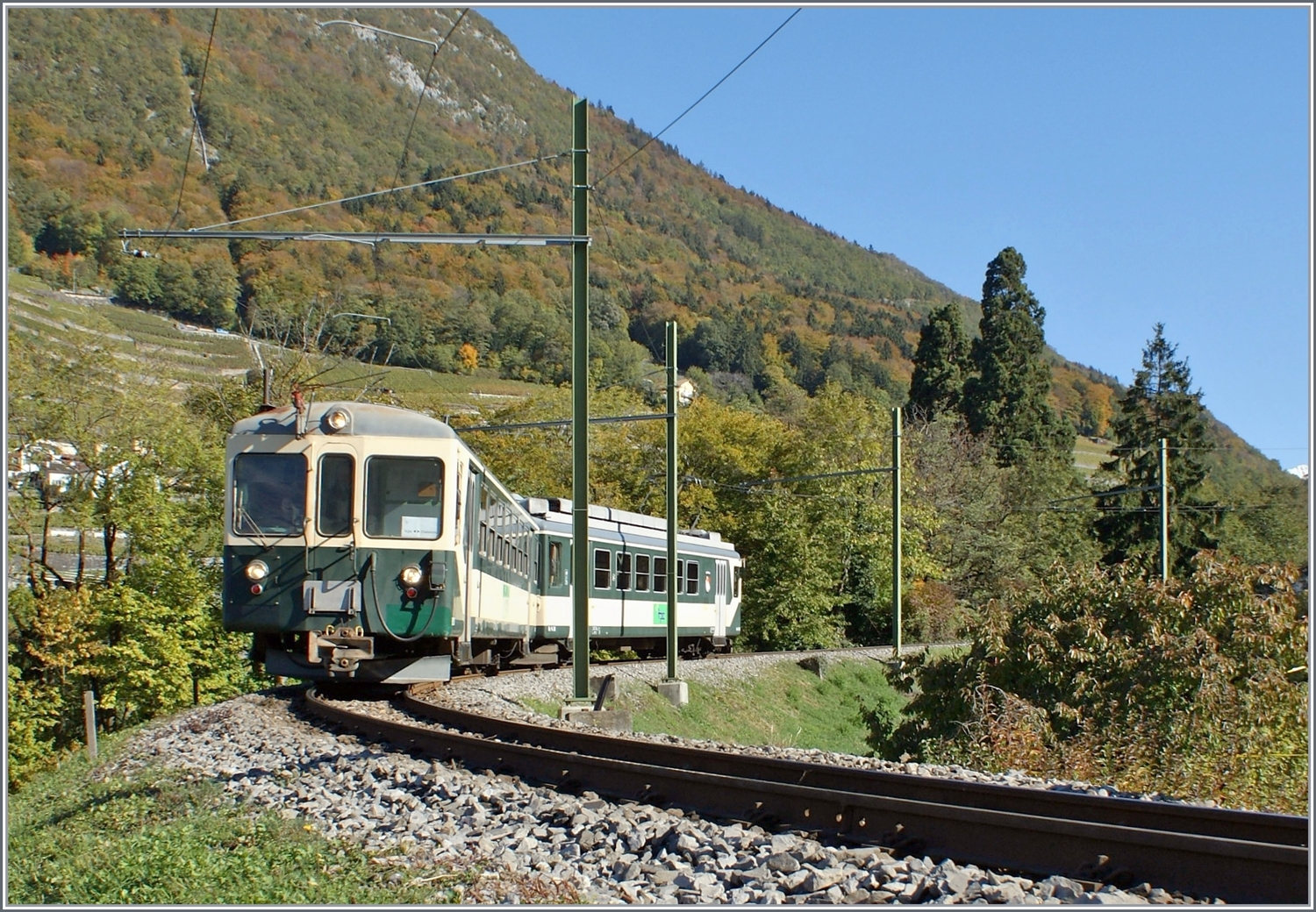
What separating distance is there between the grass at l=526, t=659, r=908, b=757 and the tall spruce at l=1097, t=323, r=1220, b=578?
26.6 metres

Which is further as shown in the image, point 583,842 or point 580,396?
point 580,396

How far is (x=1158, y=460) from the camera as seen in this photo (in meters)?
52.5

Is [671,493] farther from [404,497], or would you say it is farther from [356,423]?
[356,423]

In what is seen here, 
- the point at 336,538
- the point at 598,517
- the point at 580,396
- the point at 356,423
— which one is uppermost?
the point at 580,396

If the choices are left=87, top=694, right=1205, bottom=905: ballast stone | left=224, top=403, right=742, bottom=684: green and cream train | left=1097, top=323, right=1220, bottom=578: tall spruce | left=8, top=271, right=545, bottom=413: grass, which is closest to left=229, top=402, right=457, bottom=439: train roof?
left=224, top=403, right=742, bottom=684: green and cream train

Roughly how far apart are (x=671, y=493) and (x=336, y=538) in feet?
31.7

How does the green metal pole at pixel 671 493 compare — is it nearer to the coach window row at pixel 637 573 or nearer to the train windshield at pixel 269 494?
the coach window row at pixel 637 573

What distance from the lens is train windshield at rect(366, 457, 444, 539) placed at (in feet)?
39.9

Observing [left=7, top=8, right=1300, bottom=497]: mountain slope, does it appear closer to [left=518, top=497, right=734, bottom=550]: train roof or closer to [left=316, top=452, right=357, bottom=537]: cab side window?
[left=316, top=452, right=357, bottom=537]: cab side window

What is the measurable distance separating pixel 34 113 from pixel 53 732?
47.4 meters

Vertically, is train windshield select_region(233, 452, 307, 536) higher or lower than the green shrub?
higher

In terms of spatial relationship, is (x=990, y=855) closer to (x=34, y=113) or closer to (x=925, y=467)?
(x=925, y=467)

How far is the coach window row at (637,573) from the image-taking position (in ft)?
73.4

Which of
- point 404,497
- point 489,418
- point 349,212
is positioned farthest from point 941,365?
point 404,497
